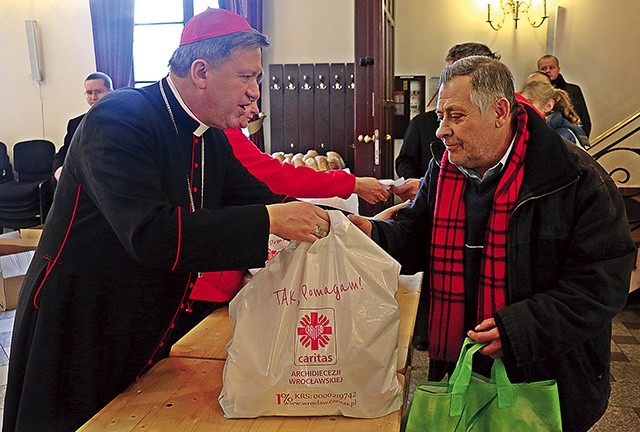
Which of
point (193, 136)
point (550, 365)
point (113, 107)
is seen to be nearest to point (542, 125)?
point (550, 365)

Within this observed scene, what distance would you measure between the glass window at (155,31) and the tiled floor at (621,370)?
11.2 ft

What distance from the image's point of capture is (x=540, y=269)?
150 cm

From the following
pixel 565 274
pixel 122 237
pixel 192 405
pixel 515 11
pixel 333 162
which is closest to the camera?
pixel 122 237

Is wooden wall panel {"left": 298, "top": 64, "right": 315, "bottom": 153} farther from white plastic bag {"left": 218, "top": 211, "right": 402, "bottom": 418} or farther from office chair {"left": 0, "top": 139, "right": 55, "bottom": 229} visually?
white plastic bag {"left": 218, "top": 211, "right": 402, "bottom": 418}

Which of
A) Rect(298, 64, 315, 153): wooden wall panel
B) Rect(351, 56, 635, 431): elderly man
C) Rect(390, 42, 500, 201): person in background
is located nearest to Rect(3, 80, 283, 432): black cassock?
Rect(351, 56, 635, 431): elderly man

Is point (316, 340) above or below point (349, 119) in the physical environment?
above

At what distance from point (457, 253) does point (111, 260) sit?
86cm

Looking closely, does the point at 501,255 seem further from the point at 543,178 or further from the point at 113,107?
the point at 113,107

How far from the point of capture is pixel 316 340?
1.22 m

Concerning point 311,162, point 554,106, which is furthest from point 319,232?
point 311,162

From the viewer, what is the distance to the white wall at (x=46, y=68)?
7.00 m

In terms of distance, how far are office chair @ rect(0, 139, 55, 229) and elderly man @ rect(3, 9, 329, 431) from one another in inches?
211

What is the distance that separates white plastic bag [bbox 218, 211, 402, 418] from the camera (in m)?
1.22

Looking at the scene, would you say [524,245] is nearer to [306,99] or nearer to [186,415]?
[186,415]
